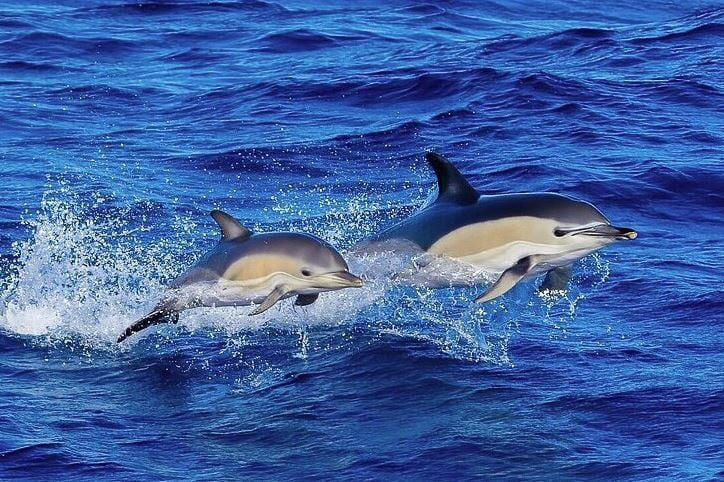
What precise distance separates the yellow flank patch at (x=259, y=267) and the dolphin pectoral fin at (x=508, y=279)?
1.32 m

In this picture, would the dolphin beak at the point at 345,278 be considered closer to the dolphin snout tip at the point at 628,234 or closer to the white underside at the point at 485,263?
the white underside at the point at 485,263

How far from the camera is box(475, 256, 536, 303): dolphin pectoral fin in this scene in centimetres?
949

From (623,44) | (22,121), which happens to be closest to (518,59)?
(623,44)

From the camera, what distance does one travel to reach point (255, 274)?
390 inches

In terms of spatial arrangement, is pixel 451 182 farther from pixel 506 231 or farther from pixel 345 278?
pixel 345 278


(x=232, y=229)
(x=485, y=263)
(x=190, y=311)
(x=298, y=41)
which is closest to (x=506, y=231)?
(x=485, y=263)

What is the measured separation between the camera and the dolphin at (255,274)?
9.73m

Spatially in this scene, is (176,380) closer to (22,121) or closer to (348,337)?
(348,337)

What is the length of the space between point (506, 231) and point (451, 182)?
1.94 ft

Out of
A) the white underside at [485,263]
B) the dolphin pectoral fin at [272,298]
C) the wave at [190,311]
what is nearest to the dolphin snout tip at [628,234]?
the white underside at [485,263]

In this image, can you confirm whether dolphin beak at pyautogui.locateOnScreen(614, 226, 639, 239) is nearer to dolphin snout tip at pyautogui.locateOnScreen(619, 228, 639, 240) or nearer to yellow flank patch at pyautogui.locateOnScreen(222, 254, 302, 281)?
dolphin snout tip at pyautogui.locateOnScreen(619, 228, 639, 240)

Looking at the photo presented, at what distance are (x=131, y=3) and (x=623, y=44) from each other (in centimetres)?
965

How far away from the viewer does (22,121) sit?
18859 millimetres

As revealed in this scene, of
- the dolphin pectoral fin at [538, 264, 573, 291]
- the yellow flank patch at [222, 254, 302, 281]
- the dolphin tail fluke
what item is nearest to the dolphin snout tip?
the dolphin pectoral fin at [538, 264, 573, 291]
